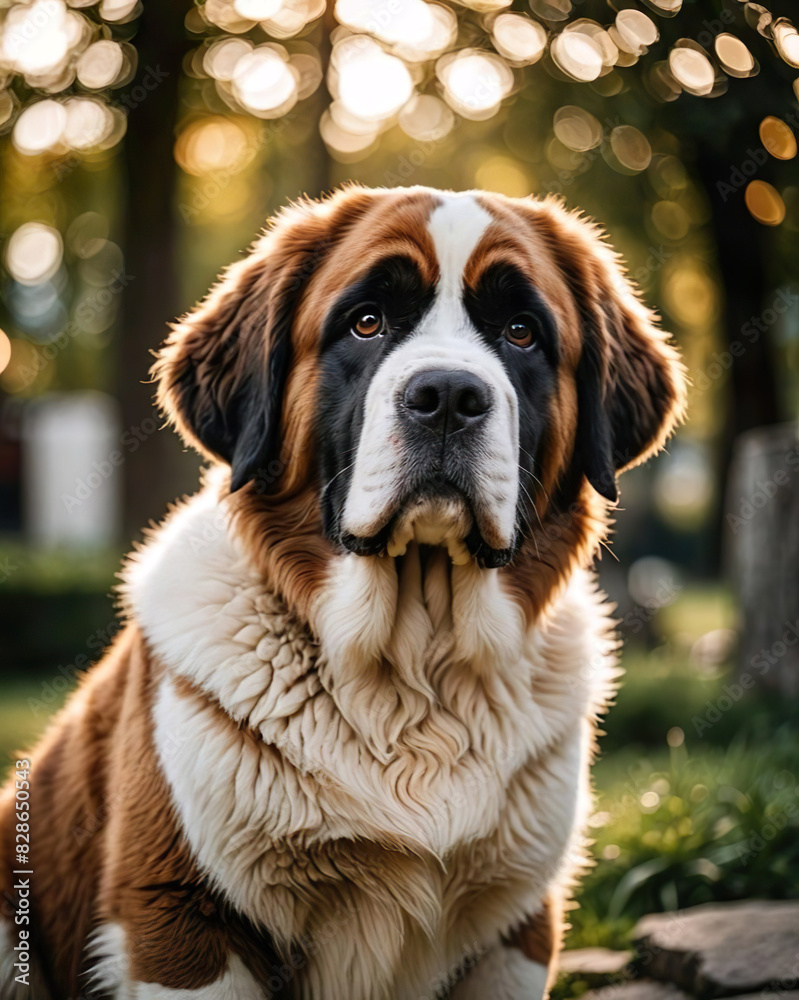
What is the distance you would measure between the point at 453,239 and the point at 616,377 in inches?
29.3

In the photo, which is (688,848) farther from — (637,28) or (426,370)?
(637,28)

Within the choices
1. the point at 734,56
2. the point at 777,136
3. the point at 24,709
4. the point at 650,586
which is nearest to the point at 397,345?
the point at 734,56

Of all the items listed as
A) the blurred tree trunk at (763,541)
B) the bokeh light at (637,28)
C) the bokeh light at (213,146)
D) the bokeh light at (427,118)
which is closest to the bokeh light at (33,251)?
the bokeh light at (213,146)

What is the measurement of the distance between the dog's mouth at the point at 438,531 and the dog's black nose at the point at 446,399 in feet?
0.53

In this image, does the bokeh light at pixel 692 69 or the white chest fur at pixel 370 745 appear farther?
the bokeh light at pixel 692 69

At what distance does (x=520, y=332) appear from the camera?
284 centimetres

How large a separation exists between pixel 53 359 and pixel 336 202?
17578mm

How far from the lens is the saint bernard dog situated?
251 centimetres

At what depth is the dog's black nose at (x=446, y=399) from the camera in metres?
2.43

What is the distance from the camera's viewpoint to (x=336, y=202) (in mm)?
3078

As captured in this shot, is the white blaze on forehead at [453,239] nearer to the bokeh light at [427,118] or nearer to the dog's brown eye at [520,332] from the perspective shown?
the dog's brown eye at [520,332]

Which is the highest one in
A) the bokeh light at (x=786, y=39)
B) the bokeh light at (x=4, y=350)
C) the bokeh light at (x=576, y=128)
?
the bokeh light at (x=576, y=128)

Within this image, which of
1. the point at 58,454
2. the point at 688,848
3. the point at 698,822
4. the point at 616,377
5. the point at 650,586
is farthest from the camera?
the point at 58,454

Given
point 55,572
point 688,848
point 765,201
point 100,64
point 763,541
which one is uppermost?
point 100,64
